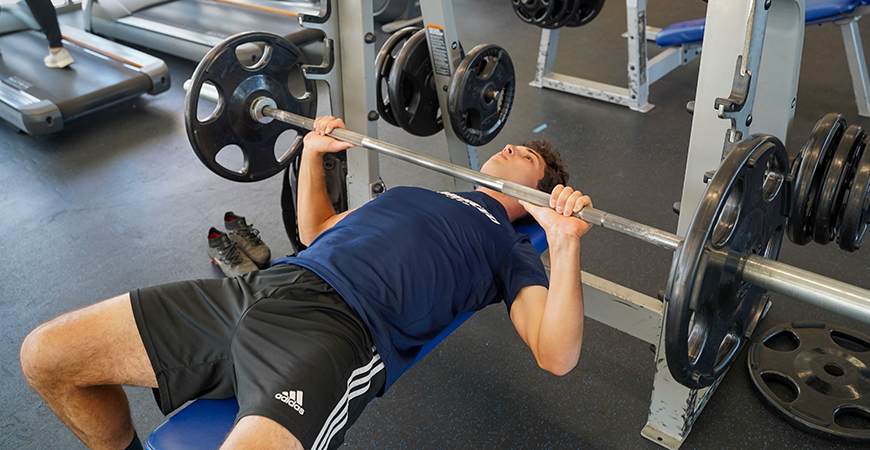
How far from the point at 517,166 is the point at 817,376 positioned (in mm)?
967

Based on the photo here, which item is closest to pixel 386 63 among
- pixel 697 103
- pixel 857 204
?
pixel 697 103

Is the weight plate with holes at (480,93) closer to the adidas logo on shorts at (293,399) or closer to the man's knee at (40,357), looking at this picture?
the adidas logo on shorts at (293,399)

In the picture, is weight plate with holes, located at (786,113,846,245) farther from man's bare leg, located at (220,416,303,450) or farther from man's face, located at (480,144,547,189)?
man's bare leg, located at (220,416,303,450)

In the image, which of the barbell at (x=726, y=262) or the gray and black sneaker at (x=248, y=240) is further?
the gray and black sneaker at (x=248, y=240)

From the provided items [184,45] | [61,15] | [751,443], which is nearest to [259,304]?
[751,443]

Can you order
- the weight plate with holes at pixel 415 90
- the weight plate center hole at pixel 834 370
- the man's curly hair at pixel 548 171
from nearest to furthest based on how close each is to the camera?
the weight plate center hole at pixel 834 370
the man's curly hair at pixel 548 171
the weight plate with holes at pixel 415 90

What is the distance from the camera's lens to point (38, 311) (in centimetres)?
211

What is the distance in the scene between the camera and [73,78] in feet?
11.6

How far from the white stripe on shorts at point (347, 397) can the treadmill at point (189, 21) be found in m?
3.08

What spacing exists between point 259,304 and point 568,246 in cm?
62

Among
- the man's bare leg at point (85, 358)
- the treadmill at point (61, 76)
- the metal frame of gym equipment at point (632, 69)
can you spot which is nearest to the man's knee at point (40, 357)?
the man's bare leg at point (85, 358)

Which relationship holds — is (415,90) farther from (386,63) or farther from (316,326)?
(316,326)

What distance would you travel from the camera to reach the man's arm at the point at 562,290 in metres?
1.24

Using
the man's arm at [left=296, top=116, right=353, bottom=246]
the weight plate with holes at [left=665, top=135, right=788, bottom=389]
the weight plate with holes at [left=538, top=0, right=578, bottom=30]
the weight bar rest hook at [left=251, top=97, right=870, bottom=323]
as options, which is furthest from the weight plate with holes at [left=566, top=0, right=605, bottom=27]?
the weight plate with holes at [left=665, top=135, right=788, bottom=389]
